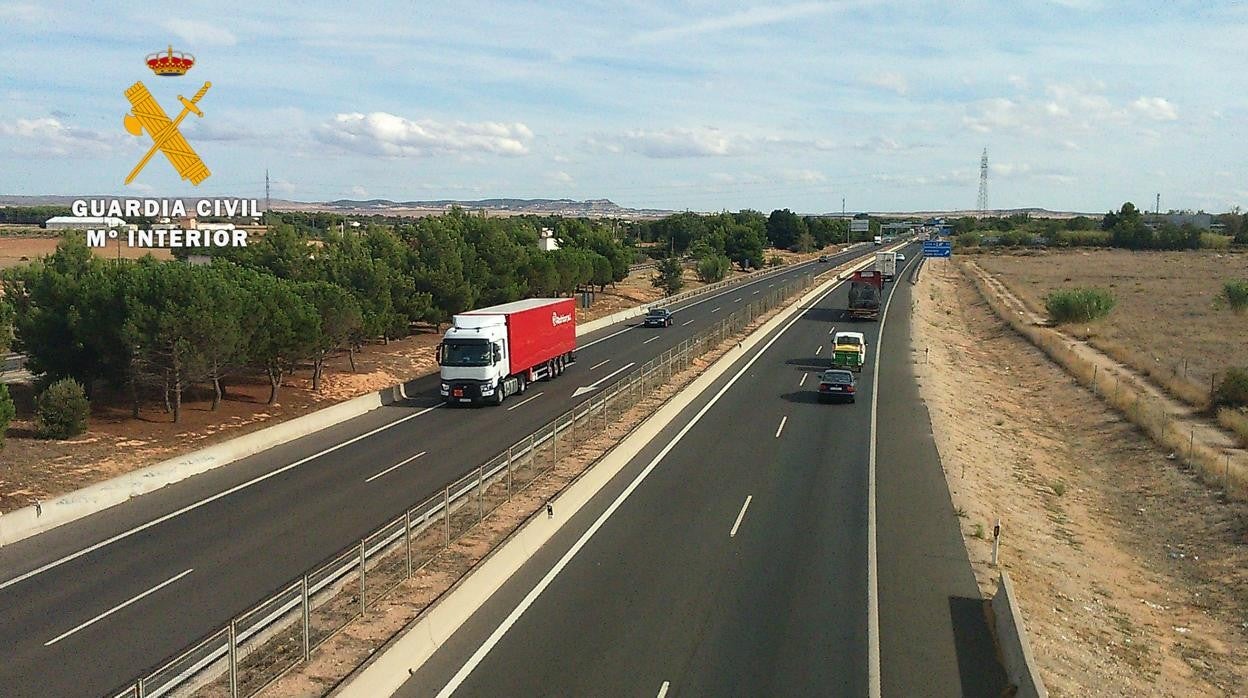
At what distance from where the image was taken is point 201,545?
68.2 feet

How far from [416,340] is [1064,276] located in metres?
97.2

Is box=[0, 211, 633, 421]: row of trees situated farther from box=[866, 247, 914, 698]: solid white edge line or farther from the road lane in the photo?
box=[866, 247, 914, 698]: solid white edge line

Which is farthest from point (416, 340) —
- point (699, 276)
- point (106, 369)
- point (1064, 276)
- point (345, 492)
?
point (1064, 276)

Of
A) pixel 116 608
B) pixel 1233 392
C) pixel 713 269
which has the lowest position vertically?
pixel 116 608

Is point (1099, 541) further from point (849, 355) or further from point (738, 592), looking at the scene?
point (849, 355)

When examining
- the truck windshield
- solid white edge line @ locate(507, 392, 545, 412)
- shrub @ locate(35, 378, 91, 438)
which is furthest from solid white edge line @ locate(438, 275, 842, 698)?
shrub @ locate(35, 378, 91, 438)

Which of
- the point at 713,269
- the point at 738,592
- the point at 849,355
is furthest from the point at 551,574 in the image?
the point at 713,269

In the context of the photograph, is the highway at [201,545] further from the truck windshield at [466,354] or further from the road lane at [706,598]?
the road lane at [706,598]

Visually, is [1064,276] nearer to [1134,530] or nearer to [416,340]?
[416,340]

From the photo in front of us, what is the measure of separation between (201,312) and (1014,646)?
91.3 feet

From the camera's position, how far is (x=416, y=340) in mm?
59719

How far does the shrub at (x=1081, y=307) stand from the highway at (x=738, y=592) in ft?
158

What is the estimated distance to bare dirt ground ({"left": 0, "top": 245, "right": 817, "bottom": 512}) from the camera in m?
26.5

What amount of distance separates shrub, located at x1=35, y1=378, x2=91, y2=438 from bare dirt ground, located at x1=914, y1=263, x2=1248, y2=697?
2682 cm
